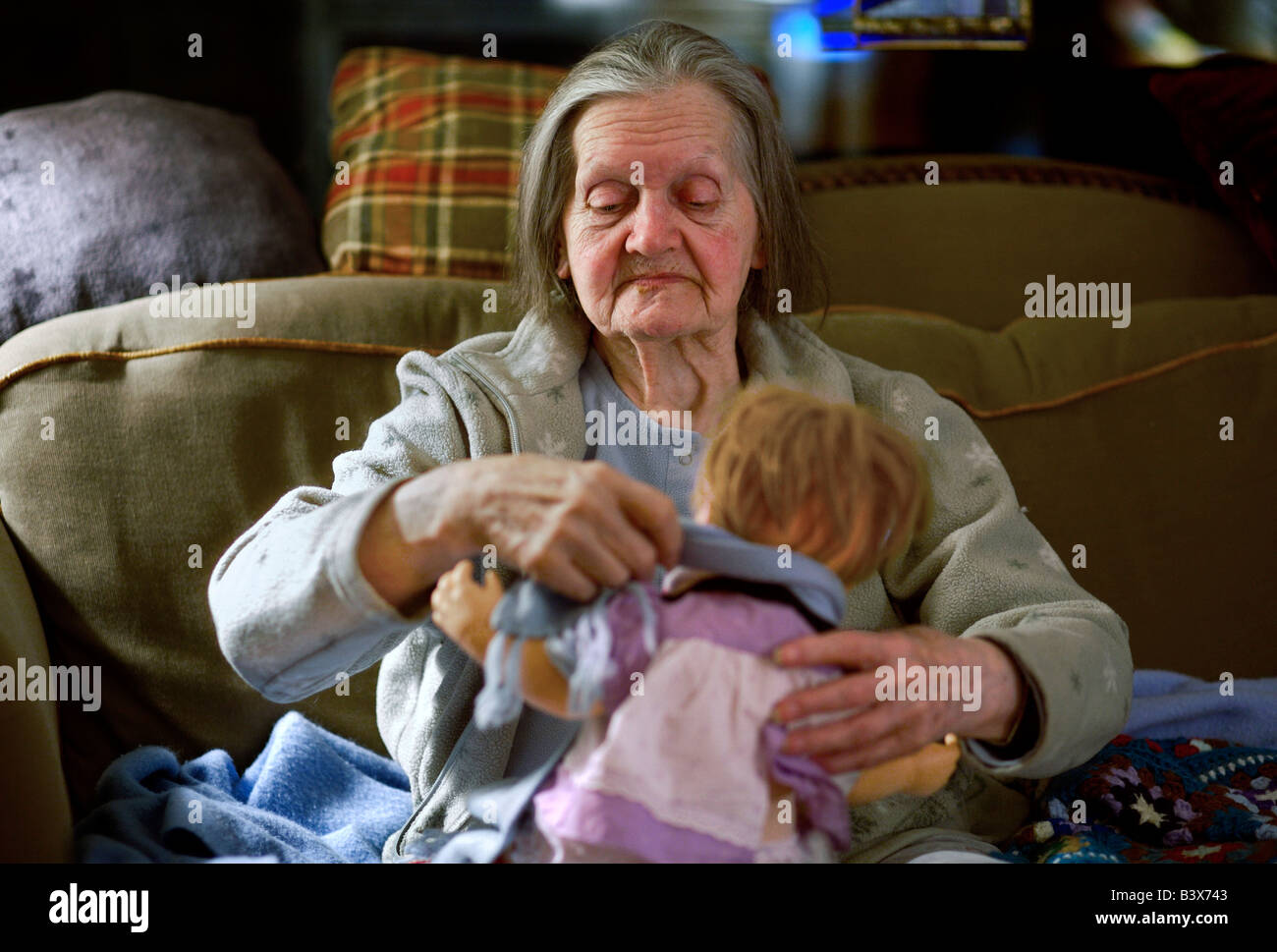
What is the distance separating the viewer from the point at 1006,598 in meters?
1.07

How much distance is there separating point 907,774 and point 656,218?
481mm

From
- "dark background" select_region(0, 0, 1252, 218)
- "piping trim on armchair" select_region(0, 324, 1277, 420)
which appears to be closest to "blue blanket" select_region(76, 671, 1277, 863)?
"piping trim on armchair" select_region(0, 324, 1277, 420)

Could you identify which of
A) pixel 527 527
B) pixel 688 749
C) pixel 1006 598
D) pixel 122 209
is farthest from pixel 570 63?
pixel 688 749

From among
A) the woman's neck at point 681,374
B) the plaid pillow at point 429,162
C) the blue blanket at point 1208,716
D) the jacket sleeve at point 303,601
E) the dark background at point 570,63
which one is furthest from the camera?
the dark background at point 570,63

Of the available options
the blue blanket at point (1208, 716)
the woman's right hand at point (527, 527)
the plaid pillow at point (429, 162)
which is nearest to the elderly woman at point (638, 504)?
the woman's right hand at point (527, 527)

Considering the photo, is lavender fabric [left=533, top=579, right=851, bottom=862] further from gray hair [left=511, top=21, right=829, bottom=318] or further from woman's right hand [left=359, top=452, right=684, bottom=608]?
gray hair [left=511, top=21, right=829, bottom=318]

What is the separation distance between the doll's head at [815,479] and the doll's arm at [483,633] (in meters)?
0.15

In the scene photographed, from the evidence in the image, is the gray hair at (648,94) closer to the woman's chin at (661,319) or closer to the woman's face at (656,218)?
the woman's face at (656,218)

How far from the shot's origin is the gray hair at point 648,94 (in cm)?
108

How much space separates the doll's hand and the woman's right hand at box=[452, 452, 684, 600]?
34 mm

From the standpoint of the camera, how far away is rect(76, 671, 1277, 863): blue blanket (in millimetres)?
1026
